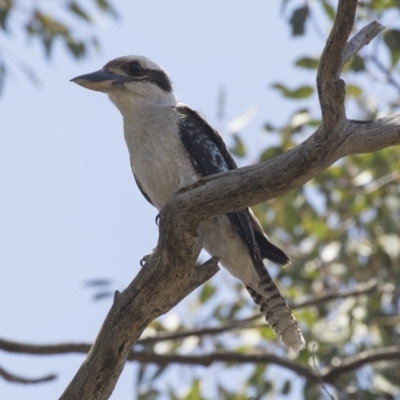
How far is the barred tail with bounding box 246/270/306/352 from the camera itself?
478 centimetres

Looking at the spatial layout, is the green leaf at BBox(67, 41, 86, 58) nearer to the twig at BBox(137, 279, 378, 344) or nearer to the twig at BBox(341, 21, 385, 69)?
the twig at BBox(137, 279, 378, 344)

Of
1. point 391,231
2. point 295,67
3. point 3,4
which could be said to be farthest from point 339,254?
point 3,4

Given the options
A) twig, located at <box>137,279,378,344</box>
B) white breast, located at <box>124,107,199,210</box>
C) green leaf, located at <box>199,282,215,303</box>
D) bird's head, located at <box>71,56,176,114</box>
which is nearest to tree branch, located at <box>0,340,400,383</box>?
twig, located at <box>137,279,378,344</box>

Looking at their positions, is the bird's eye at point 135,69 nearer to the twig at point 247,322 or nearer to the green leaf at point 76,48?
the twig at point 247,322

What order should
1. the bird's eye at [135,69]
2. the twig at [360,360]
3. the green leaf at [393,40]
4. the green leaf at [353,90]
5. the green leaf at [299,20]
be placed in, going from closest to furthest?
the bird's eye at [135,69]
the green leaf at [299,20]
the twig at [360,360]
the green leaf at [393,40]
the green leaf at [353,90]

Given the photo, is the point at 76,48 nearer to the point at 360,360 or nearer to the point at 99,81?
the point at 99,81

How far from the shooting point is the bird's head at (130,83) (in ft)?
15.9

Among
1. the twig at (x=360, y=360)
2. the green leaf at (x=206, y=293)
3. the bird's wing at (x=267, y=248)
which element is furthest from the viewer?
the green leaf at (x=206, y=293)

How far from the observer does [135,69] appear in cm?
504

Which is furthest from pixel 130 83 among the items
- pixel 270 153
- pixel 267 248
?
pixel 270 153

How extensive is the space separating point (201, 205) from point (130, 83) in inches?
64.5

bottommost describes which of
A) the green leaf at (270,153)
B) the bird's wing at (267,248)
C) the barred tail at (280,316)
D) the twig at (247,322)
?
the barred tail at (280,316)

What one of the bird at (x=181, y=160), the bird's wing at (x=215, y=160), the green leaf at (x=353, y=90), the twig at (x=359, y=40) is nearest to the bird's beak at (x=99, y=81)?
the bird at (x=181, y=160)

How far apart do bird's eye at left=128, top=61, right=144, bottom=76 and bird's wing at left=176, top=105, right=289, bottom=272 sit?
32 cm
